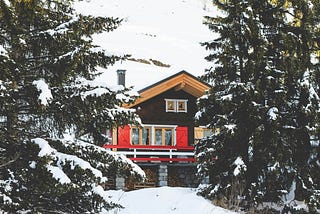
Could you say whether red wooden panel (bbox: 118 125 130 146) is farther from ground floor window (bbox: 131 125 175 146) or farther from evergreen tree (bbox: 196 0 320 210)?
evergreen tree (bbox: 196 0 320 210)

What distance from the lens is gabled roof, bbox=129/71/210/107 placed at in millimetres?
23219

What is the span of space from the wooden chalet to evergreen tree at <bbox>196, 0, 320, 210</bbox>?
245 inches

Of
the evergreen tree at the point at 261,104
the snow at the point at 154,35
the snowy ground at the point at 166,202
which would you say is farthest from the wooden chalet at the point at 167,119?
the snow at the point at 154,35

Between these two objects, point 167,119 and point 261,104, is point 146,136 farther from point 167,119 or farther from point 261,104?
point 261,104

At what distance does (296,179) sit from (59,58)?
990cm

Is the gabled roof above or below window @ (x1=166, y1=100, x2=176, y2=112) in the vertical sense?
above

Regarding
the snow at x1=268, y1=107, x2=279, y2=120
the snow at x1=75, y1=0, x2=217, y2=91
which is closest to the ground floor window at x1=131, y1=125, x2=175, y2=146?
the snow at x1=268, y1=107, x2=279, y2=120

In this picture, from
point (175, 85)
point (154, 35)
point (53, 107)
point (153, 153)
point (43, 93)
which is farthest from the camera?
point (154, 35)

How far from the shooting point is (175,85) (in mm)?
24016

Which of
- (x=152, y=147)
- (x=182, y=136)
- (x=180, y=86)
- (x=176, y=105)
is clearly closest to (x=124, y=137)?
(x=152, y=147)

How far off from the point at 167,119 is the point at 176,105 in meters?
0.85

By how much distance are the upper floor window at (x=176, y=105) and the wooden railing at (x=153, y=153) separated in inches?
90.3

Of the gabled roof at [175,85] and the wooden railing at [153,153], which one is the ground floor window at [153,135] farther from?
the gabled roof at [175,85]

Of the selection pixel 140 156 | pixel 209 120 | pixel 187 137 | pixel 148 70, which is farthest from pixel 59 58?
pixel 148 70
